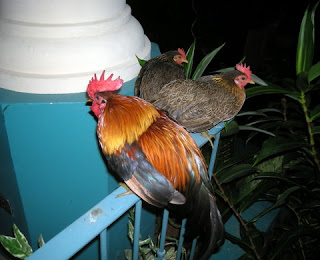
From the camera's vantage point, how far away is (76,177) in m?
1.68

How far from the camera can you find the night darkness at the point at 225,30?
493 cm

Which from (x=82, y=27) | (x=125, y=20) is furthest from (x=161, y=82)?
(x=82, y=27)

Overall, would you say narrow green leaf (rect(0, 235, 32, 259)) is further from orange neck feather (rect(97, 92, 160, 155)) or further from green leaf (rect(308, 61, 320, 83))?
green leaf (rect(308, 61, 320, 83))

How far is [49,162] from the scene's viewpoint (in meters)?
1.58

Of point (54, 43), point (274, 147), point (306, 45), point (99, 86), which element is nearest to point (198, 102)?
point (274, 147)

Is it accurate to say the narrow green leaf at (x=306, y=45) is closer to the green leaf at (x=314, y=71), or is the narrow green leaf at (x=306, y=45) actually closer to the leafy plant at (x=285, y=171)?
the leafy plant at (x=285, y=171)

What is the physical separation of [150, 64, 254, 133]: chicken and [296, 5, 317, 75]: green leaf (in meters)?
0.42

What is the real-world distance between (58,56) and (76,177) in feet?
2.56

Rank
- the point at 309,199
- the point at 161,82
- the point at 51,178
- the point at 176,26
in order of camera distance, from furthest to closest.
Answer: the point at 176,26 → the point at 309,199 → the point at 161,82 → the point at 51,178

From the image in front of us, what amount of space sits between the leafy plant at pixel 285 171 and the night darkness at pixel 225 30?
10.3ft

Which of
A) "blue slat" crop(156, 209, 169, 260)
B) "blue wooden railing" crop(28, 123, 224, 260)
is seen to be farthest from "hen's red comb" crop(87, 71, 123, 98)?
"blue slat" crop(156, 209, 169, 260)

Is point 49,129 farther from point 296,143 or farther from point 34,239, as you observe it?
point 296,143

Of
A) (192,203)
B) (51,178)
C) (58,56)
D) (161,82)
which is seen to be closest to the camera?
(192,203)

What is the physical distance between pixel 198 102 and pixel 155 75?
0.37m
